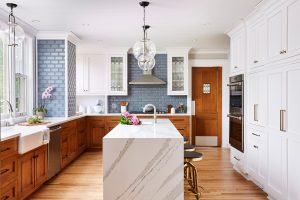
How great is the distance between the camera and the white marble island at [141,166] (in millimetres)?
2801

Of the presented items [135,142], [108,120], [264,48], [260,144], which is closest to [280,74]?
[264,48]

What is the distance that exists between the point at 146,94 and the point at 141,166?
4.70 m

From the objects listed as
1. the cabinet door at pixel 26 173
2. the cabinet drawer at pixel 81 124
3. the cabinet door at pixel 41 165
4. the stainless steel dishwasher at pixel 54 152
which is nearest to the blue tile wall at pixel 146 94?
the cabinet drawer at pixel 81 124

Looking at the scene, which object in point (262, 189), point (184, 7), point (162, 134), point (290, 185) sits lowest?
point (262, 189)

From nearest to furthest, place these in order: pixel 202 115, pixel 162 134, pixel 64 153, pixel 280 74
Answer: pixel 162 134
pixel 280 74
pixel 64 153
pixel 202 115

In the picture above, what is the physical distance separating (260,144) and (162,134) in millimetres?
1651

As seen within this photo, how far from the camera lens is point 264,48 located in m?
3.72

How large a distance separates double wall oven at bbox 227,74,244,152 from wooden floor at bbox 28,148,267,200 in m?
0.56

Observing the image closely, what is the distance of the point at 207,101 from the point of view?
7297 mm

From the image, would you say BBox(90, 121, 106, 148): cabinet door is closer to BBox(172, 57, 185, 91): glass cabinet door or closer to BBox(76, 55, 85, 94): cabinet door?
BBox(76, 55, 85, 94): cabinet door

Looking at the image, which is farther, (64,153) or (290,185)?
(64,153)

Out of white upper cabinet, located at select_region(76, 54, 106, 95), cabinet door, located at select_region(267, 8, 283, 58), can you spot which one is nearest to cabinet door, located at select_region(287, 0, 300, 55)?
cabinet door, located at select_region(267, 8, 283, 58)

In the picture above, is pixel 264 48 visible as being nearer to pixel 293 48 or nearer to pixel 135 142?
pixel 293 48

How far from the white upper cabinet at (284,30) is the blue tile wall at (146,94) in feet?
13.1
